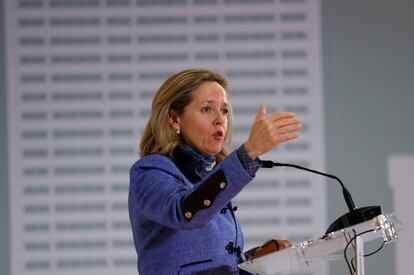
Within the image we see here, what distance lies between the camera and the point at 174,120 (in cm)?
197

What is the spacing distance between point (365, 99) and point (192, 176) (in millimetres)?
2228

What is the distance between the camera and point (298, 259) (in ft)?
5.11

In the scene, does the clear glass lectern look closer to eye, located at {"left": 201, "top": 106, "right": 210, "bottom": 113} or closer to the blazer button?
the blazer button

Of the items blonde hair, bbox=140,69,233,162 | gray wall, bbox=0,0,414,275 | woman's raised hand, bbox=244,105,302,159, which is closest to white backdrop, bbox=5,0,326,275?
gray wall, bbox=0,0,414,275

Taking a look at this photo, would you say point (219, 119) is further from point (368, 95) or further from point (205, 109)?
point (368, 95)

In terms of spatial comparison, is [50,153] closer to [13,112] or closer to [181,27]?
[13,112]

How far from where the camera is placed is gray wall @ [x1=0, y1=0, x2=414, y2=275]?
152 inches

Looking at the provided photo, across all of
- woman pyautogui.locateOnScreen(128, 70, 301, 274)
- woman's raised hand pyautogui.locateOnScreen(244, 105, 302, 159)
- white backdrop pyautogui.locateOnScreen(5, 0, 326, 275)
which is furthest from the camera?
white backdrop pyautogui.locateOnScreen(5, 0, 326, 275)

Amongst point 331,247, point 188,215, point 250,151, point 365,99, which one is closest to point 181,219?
point 188,215

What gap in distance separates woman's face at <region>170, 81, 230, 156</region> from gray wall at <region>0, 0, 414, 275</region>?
2.02m

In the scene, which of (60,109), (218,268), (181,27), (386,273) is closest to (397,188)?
(386,273)

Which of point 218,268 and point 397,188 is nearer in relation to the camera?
point 218,268

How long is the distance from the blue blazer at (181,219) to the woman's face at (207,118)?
10cm

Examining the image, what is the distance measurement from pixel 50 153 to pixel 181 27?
914 millimetres
